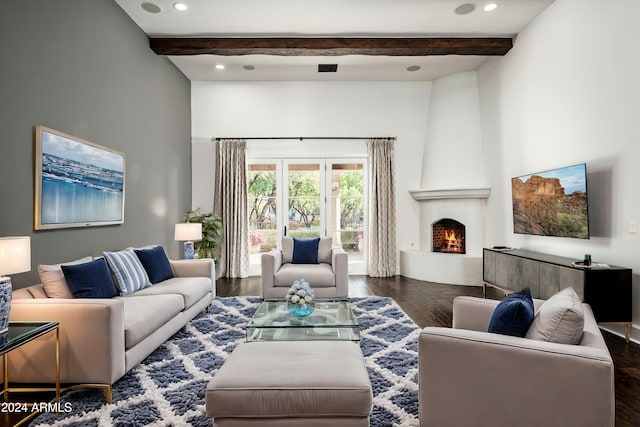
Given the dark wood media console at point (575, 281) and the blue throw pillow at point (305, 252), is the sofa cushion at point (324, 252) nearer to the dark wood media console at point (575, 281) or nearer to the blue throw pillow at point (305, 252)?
the blue throw pillow at point (305, 252)

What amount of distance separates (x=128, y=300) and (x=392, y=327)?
2.37m

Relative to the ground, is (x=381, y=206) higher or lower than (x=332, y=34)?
lower

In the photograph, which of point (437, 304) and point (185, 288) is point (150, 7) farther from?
point (437, 304)

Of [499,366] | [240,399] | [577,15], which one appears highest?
[577,15]

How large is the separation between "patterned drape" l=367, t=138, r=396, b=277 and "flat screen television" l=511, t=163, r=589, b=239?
6.62 ft

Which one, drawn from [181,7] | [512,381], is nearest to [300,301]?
[512,381]

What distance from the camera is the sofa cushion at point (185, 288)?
3413 millimetres

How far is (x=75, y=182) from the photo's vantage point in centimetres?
333

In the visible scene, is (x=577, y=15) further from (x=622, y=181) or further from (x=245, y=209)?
(x=245, y=209)

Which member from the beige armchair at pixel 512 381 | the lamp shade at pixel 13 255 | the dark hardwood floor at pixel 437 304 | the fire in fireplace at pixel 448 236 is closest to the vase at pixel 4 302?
the lamp shade at pixel 13 255

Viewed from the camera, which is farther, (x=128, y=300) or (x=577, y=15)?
(x=577, y=15)

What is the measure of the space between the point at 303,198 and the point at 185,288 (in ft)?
11.0

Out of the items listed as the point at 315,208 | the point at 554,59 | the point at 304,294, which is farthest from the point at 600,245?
the point at 315,208

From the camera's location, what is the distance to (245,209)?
6.33 m
